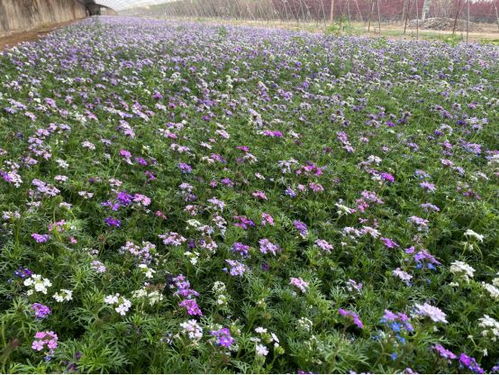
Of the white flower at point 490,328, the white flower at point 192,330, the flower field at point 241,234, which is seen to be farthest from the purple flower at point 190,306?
the white flower at point 490,328

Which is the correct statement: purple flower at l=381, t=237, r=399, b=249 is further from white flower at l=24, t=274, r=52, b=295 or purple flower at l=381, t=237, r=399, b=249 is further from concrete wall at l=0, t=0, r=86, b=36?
concrete wall at l=0, t=0, r=86, b=36

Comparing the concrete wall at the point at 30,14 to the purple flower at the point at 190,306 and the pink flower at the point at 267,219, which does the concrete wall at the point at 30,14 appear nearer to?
the pink flower at the point at 267,219

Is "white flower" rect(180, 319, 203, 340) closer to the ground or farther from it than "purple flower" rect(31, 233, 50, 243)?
closer to the ground

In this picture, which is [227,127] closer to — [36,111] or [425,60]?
[36,111]

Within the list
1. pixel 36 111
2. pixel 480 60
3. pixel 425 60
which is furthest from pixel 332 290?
pixel 480 60

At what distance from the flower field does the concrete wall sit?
12004 mm

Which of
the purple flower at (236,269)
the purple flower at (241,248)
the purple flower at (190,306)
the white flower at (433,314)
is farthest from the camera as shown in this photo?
the purple flower at (241,248)

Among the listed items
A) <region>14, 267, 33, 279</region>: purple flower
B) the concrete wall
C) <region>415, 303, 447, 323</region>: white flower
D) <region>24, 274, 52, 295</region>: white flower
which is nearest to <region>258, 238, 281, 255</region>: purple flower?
<region>415, 303, 447, 323</region>: white flower

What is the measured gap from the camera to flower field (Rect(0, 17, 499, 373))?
8.96ft

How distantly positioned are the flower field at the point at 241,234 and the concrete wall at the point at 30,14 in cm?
1200

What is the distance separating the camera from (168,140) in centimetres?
607

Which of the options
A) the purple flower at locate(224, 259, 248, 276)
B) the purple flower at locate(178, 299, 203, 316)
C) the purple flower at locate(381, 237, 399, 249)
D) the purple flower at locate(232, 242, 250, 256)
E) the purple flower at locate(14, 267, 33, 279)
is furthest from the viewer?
the purple flower at locate(381, 237, 399, 249)

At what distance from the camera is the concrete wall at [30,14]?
60.5 ft

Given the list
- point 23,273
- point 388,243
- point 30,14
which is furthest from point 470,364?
point 30,14
